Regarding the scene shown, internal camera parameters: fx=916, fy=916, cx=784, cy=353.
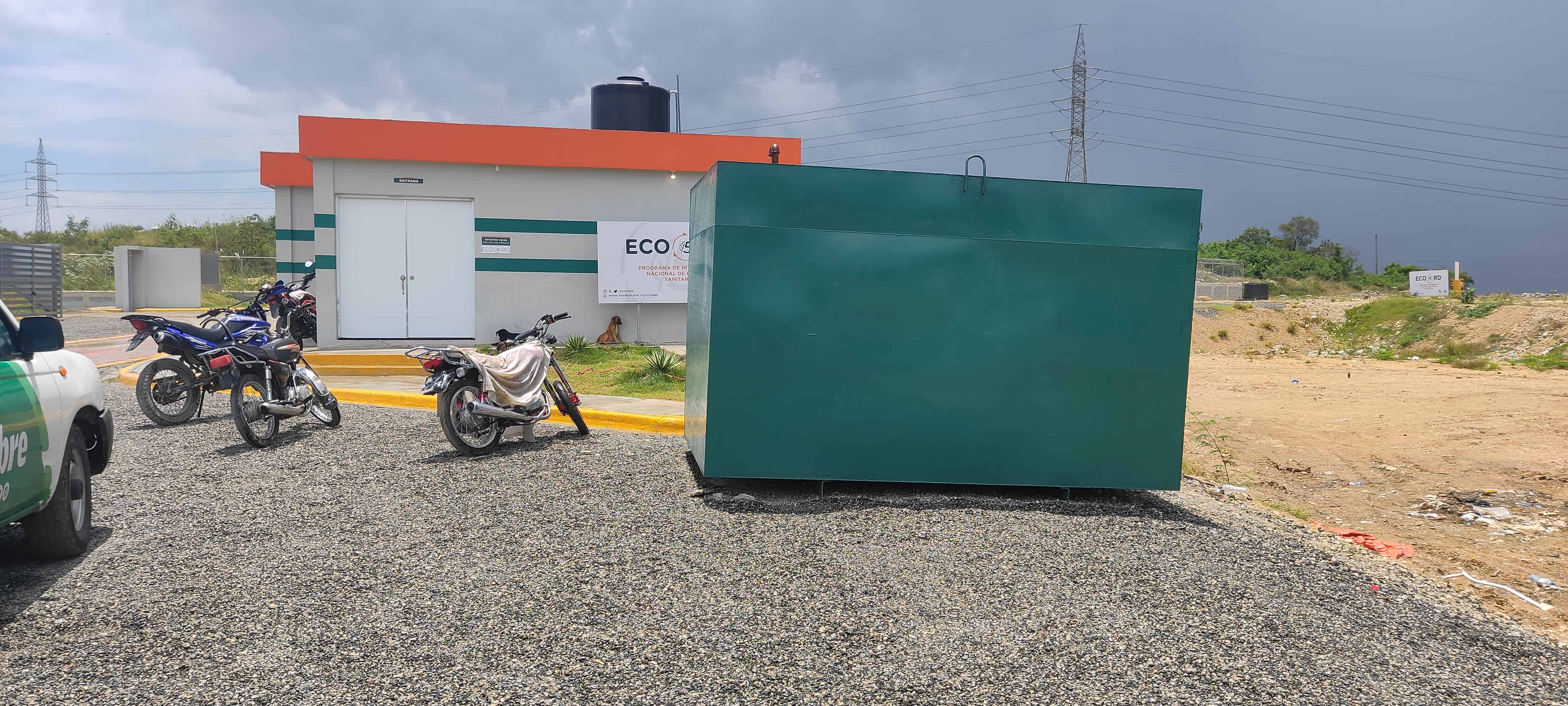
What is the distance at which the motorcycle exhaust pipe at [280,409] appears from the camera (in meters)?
8.23

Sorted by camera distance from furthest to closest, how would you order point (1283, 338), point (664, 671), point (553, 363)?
point (1283, 338) → point (553, 363) → point (664, 671)

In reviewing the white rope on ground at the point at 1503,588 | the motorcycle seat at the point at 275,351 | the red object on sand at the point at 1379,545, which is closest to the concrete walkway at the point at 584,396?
the motorcycle seat at the point at 275,351

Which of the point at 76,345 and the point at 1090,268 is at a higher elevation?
the point at 1090,268

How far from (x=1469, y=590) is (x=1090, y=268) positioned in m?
2.95

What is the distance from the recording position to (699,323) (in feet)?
22.8

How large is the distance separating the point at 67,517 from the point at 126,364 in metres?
11.6

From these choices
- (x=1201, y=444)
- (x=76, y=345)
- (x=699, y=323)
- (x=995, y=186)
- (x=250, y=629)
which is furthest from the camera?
(x=76, y=345)

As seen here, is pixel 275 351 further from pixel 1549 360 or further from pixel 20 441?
pixel 1549 360

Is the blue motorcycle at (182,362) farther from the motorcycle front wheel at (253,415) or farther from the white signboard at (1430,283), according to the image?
the white signboard at (1430,283)

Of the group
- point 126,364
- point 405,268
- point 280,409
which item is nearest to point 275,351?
point 280,409

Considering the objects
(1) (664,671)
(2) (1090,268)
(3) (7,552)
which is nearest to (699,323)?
(2) (1090,268)

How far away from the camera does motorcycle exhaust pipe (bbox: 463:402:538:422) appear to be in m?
7.74

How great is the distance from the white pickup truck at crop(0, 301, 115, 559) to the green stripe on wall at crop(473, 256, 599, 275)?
461 inches

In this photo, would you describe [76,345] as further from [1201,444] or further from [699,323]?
[1201,444]
